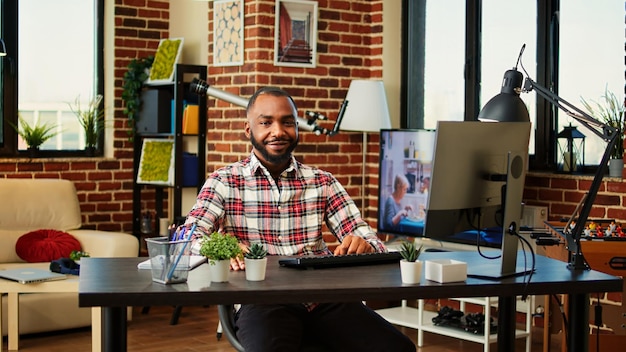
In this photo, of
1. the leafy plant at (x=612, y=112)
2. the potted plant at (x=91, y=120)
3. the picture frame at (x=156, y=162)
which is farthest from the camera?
the potted plant at (x=91, y=120)

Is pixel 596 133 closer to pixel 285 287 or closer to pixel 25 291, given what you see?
pixel 285 287

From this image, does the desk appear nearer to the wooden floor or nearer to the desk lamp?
the desk lamp

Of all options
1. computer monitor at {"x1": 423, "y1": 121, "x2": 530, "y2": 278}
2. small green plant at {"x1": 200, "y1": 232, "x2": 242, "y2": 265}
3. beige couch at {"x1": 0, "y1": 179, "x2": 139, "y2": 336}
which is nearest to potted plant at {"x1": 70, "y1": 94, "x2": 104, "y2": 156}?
beige couch at {"x1": 0, "y1": 179, "x2": 139, "y2": 336}

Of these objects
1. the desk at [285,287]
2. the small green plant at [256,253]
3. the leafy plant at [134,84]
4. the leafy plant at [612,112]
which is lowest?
the desk at [285,287]

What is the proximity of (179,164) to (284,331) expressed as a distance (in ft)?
11.7

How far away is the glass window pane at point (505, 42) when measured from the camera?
5934 millimetres

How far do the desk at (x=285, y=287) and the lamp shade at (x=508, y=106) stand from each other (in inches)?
20.5

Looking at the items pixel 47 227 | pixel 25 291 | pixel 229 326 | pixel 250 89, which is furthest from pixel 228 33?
pixel 229 326

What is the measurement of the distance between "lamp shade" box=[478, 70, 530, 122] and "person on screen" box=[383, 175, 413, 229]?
265 centimetres

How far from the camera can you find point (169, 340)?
567 cm

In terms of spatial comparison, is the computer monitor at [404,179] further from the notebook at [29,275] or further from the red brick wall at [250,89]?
the notebook at [29,275]

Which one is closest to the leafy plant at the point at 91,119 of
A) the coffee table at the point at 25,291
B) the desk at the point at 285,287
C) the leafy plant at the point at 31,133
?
the leafy plant at the point at 31,133

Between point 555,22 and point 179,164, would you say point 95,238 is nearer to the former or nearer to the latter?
point 179,164

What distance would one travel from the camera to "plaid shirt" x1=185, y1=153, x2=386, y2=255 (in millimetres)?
3619
